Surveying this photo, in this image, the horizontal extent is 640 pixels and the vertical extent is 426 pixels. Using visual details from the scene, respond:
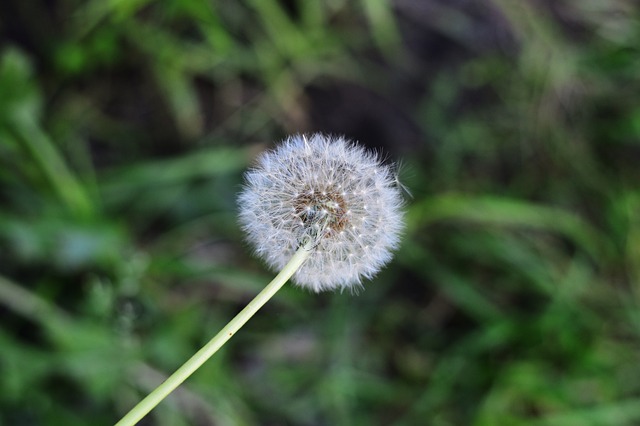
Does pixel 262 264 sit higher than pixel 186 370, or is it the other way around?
pixel 262 264

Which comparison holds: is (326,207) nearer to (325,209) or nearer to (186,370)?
(325,209)

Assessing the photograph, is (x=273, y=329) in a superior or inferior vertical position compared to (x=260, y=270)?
inferior

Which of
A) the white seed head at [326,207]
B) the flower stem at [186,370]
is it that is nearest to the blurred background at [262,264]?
the white seed head at [326,207]

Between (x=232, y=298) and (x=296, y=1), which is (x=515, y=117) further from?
(x=232, y=298)

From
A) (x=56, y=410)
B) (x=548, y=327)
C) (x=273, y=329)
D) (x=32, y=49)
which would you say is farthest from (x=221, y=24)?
(x=548, y=327)

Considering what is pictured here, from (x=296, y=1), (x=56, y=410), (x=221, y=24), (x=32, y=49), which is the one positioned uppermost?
(x=296, y=1)

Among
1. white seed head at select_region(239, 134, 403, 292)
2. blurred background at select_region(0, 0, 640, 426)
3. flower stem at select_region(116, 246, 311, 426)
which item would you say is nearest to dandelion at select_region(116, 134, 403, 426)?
white seed head at select_region(239, 134, 403, 292)

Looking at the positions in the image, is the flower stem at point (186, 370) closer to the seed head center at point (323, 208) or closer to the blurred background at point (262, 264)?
the seed head center at point (323, 208)

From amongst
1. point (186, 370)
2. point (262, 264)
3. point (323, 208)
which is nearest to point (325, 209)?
point (323, 208)

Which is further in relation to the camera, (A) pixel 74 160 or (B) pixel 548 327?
(B) pixel 548 327
